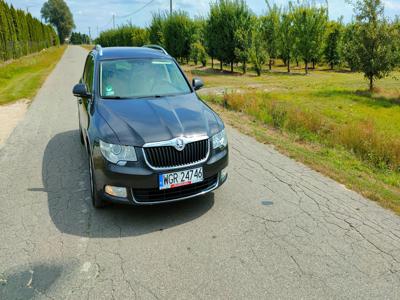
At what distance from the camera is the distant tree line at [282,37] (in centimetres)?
1669

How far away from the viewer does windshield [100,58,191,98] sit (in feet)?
16.4

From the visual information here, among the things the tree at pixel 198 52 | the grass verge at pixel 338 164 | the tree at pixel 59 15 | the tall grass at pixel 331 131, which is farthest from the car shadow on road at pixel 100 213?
the tree at pixel 59 15

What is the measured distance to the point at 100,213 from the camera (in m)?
4.23

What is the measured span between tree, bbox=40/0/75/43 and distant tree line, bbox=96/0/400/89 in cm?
9342

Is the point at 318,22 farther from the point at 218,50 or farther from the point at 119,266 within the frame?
the point at 119,266

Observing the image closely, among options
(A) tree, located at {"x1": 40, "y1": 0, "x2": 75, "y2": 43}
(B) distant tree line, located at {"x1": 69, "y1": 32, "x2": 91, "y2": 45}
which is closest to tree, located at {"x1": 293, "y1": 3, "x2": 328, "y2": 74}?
(A) tree, located at {"x1": 40, "y1": 0, "x2": 75, "y2": 43}

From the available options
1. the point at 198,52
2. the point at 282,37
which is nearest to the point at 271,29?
the point at 282,37

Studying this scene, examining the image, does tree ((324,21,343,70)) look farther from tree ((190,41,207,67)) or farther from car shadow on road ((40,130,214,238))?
car shadow on road ((40,130,214,238))

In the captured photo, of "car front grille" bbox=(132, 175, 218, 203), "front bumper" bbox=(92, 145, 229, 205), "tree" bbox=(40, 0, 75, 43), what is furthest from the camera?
"tree" bbox=(40, 0, 75, 43)

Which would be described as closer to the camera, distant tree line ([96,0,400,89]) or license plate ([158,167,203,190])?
license plate ([158,167,203,190])

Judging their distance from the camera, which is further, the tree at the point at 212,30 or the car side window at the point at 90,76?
the tree at the point at 212,30

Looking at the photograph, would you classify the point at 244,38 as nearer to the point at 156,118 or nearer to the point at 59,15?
the point at 156,118

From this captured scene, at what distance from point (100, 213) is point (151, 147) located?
1.16 meters

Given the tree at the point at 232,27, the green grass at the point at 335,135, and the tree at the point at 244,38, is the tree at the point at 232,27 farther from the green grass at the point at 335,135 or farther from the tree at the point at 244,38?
the green grass at the point at 335,135
